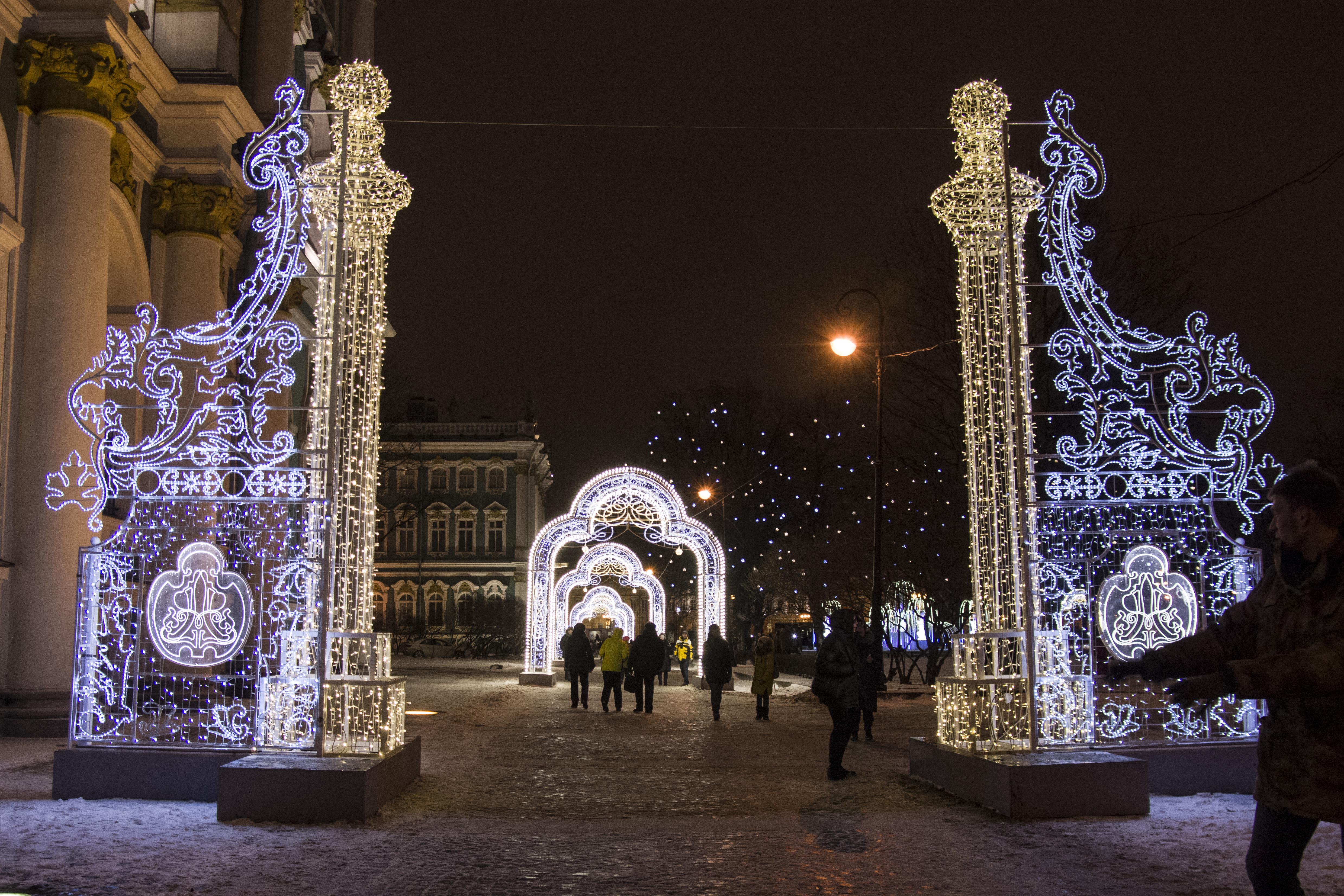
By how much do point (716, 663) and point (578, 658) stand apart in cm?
396

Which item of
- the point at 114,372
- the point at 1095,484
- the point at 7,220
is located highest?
the point at 7,220

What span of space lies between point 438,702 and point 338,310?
13829 mm

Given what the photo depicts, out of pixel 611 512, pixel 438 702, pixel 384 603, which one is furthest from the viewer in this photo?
pixel 384 603

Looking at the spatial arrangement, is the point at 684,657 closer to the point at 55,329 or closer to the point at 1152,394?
the point at 55,329

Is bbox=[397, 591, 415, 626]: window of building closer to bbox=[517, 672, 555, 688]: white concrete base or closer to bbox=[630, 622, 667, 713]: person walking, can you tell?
bbox=[517, 672, 555, 688]: white concrete base

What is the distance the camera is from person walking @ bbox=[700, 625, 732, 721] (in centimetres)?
1952

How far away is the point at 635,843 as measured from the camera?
7.92 metres

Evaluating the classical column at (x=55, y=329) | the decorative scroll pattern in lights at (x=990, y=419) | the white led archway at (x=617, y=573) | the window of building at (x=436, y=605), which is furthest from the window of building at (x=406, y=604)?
the decorative scroll pattern in lights at (x=990, y=419)

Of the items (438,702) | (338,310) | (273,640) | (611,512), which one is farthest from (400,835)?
(611,512)

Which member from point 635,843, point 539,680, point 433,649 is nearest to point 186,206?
point 539,680

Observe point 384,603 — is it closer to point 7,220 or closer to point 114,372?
point 7,220

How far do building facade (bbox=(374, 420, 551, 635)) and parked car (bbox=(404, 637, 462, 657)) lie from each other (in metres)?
16.2

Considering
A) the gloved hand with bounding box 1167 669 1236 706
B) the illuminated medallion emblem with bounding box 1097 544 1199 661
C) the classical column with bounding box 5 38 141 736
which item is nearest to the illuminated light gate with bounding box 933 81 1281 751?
the illuminated medallion emblem with bounding box 1097 544 1199 661

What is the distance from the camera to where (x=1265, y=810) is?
3.93m
